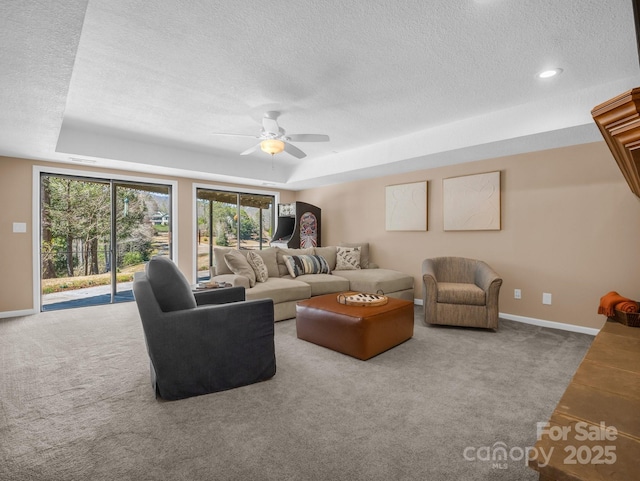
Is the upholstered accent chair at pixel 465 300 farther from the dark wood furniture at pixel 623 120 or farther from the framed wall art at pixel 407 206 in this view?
the dark wood furniture at pixel 623 120

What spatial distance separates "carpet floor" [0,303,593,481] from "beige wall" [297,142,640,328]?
2.90 ft

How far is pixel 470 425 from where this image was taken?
5.87 feet

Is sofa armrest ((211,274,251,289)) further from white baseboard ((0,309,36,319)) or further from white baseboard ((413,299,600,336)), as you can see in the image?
white baseboard ((413,299,600,336))

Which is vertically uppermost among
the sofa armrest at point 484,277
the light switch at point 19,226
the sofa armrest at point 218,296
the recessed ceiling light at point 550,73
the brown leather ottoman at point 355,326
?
the recessed ceiling light at point 550,73

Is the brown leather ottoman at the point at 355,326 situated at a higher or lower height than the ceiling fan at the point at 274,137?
lower

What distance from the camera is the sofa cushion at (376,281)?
4.39 m

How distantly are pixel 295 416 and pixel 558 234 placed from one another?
142 inches

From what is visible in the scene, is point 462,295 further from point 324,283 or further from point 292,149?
point 292,149

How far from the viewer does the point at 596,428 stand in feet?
2.87

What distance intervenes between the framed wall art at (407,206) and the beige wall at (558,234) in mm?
123

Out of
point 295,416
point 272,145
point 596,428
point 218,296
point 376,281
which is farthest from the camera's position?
point 376,281

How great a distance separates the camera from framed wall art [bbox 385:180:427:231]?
4.94 metres

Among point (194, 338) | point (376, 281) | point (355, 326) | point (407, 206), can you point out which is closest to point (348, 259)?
point (376, 281)

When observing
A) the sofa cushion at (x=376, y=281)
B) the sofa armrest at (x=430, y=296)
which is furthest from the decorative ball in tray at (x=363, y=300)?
the sofa cushion at (x=376, y=281)
